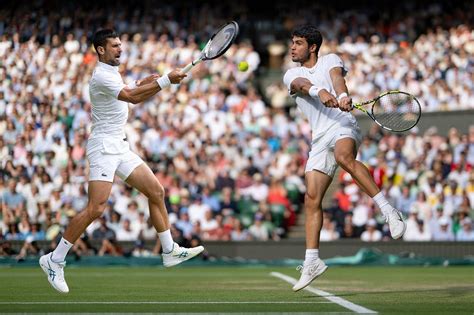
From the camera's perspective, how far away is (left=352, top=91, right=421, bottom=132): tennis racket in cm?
911

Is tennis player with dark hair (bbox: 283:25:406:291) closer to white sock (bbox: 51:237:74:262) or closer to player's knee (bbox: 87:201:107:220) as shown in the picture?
player's knee (bbox: 87:201:107:220)

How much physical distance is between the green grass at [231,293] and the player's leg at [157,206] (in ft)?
1.14

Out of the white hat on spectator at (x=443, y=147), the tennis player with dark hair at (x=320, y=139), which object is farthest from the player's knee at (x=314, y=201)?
the white hat on spectator at (x=443, y=147)

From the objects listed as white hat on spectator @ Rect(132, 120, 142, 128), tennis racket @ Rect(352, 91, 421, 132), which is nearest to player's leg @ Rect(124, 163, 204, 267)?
tennis racket @ Rect(352, 91, 421, 132)

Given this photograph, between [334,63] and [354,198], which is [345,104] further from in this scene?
[354,198]

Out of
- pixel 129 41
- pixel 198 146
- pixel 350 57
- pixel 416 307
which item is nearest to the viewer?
pixel 416 307

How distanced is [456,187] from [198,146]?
210 inches

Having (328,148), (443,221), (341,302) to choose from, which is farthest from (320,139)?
(443,221)

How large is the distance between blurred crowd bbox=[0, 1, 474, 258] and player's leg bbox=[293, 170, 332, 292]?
344 inches

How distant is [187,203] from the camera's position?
1920 cm

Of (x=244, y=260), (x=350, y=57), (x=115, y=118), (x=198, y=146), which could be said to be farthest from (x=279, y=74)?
(x=115, y=118)

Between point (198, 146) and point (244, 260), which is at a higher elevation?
point (198, 146)

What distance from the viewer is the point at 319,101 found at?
9258mm

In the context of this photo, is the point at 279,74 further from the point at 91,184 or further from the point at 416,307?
the point at 416,307
